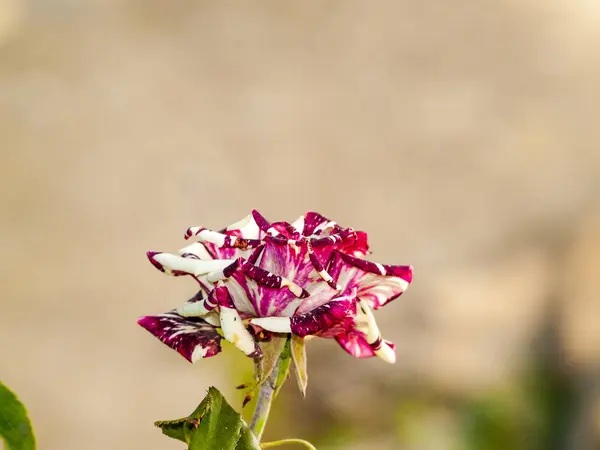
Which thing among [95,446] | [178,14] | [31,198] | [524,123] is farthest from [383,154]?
[95,446]

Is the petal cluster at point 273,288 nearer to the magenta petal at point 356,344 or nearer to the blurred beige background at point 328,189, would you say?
the magenta petal at point 356,344

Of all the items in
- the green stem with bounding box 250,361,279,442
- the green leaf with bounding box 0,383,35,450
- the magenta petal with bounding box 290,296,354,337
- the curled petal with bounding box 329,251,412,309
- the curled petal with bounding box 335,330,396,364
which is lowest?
the green leaf with bounding box 0,383,35,450

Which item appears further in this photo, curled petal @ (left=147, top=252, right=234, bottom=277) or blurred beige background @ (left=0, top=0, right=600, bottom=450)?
blurred beige background @ (left=0, top=0, right=600, bottom=450)

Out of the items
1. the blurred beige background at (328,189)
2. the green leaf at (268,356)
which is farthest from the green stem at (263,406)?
the blurred beige background at (328,189)

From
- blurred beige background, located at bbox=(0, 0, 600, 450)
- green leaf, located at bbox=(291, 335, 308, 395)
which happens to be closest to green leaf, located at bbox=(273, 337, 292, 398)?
green leaf, located at bbox=(291, 335, 308, 395)

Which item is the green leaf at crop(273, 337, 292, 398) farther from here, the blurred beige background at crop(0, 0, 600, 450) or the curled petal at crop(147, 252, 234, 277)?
the blurred beige background at crop(0, 0, 600, 450)

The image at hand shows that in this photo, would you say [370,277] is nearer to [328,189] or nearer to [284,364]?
[284,364]

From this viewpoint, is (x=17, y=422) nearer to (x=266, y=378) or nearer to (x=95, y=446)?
(x=266, y=378)
